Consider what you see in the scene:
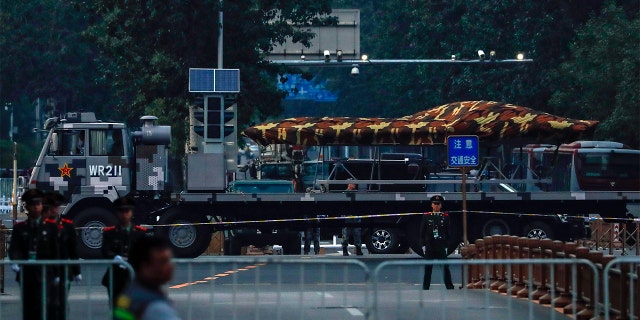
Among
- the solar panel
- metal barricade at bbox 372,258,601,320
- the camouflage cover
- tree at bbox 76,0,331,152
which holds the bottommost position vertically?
metal barricade at bbox 372,258,601,320

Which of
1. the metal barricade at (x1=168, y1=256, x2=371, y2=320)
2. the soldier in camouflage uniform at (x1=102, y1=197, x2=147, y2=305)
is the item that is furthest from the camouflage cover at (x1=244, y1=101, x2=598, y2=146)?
the soldier in camouflage uniform at (x1=102, y1=197, x2=147, y2=305)

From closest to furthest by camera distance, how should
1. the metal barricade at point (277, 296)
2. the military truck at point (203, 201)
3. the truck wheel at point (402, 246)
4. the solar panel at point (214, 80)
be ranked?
the metal barricade at point (277, 296) → the military truck at point (203, 201) → the truck wheel at point (402, 246) → the solar panel at point (214, 80)

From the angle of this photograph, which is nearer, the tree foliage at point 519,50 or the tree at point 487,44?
the tree foliage at point 519,50

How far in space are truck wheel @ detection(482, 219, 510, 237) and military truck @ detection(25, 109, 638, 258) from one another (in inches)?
0.8

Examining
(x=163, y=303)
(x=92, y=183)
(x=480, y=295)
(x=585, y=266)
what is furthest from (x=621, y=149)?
(x=163, y=303)

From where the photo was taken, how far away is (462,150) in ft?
93.4

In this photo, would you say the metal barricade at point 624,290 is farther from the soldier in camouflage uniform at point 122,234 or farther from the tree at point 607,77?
the tree at point 607,77

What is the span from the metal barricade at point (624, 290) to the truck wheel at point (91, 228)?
16662 millimetres

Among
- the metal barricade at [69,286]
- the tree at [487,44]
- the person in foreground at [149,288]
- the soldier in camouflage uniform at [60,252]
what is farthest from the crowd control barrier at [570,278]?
the tree at [487,44]

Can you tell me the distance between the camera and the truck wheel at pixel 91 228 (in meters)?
31.2

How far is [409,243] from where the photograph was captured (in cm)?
3306

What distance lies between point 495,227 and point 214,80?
888cm

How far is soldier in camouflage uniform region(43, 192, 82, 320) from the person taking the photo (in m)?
13.9

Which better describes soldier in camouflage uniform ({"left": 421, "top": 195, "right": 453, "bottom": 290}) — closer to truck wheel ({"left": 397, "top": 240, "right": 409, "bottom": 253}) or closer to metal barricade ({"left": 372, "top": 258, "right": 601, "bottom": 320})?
metal barricade ({"left": 372, "top": 258, "right": 601, "bottom": 320})
